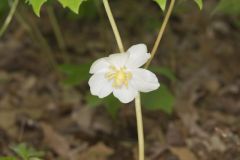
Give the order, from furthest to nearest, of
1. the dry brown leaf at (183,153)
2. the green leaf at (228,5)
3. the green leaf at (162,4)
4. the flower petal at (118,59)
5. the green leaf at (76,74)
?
1. the green leaf at (76,74)
2. the dry brown leaf at (183,153)
3. the green leaf at (228,5)
4. the flower petal at (118,59)
5. the green leaf at (162,4)

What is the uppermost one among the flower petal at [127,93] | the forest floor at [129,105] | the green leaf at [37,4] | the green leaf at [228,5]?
the green leaf at [37,4]

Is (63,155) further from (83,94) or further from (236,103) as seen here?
(236,103)

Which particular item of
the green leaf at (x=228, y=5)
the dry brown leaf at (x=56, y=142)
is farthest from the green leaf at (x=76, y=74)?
the green leaf at (x=228, y=5)

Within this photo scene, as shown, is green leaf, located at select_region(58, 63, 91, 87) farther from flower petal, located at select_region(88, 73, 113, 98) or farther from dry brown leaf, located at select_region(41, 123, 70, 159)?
flower petal, located at select_region(88, 73, 113, 98)

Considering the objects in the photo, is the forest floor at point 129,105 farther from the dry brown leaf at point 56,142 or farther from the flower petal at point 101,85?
the flower petal at point 101,85

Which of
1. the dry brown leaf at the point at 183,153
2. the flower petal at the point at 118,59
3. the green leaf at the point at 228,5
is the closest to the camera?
the flower petal at the point at 118,59

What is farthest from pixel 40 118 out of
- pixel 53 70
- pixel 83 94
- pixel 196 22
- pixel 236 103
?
pixel 196 22

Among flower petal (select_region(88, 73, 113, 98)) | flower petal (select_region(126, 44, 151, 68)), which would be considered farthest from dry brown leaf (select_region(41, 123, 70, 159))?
flower petal (select_region(126, 44, 151, 68))

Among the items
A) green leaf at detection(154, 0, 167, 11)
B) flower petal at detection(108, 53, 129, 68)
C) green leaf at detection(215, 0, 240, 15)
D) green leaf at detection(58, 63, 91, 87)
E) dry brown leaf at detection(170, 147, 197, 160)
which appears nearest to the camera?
green leaf at detection(154, 0, 167, 11)
